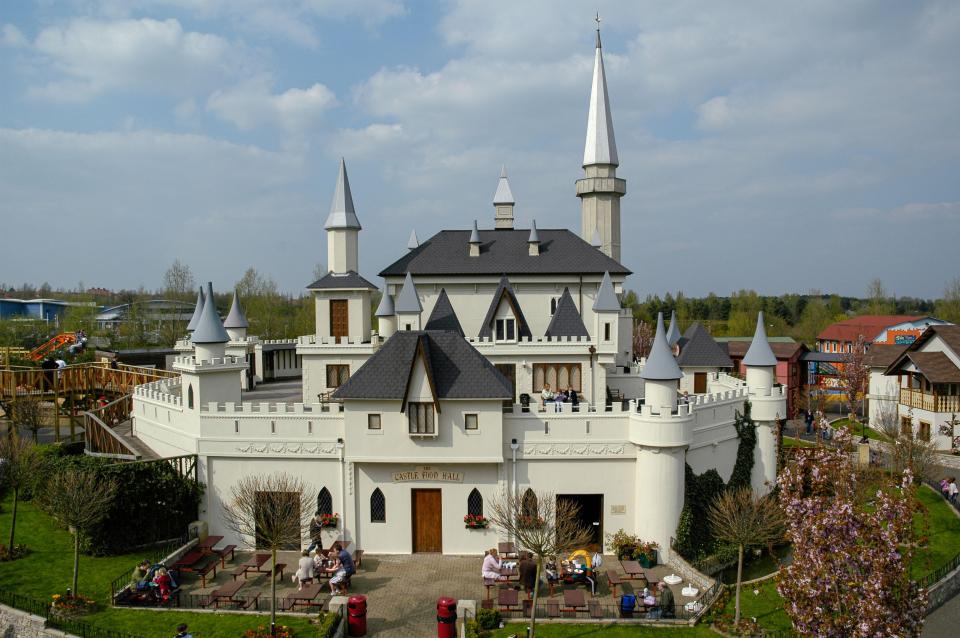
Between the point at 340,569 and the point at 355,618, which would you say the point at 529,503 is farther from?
the point at 355,618

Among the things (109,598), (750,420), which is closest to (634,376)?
(750,420)

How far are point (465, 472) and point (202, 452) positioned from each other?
10.0 meters

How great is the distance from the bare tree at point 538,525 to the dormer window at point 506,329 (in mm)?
9932

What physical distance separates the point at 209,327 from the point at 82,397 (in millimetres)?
23346

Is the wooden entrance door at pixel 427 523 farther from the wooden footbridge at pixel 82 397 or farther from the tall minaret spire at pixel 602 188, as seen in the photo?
the tall minaret spire at pixel 602 188

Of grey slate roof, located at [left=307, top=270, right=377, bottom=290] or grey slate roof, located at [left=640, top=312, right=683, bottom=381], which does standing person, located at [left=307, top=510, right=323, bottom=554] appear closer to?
grey slate roof, located at [left=307, top=270, right=377, bottom=290]

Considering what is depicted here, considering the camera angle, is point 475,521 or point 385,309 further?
point 385,309

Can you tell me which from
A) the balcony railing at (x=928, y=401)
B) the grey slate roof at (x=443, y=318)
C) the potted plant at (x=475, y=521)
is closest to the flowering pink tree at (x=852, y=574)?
the potted plant at (x=475, y=521)

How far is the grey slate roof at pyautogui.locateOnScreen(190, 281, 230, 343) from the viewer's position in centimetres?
2609

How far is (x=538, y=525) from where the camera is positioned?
2023 centimetres

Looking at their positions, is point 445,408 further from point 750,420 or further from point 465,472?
point 750,420

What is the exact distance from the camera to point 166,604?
19.5m

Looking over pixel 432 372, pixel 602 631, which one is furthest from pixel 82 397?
pixel 602 631

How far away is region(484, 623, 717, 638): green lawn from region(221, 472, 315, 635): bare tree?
7.04 m
